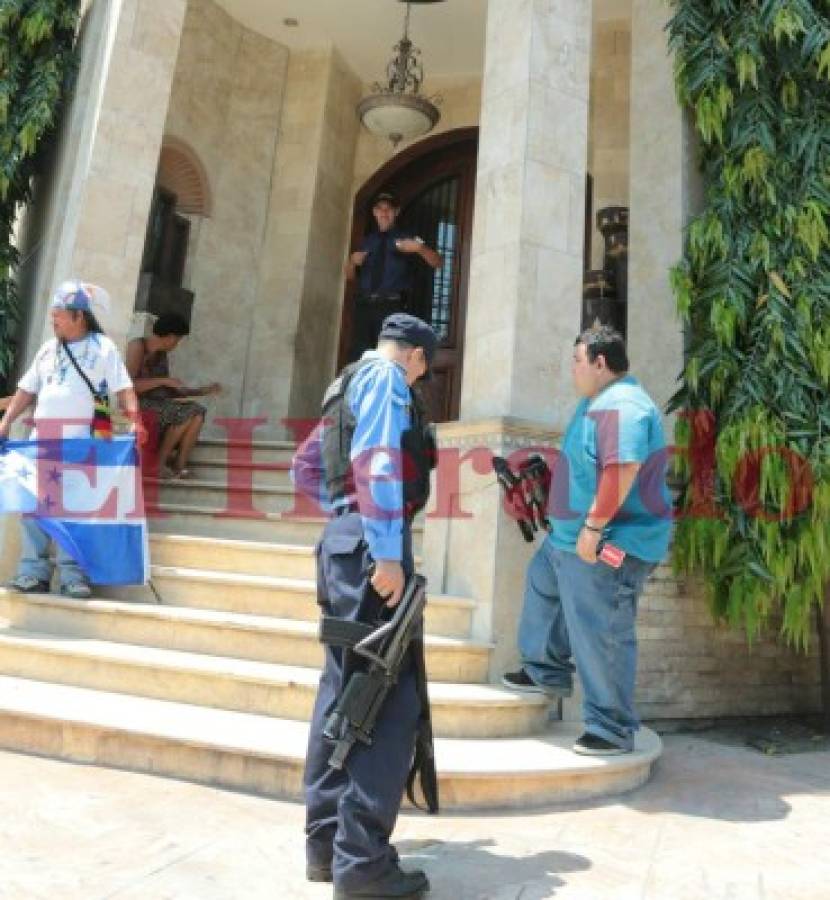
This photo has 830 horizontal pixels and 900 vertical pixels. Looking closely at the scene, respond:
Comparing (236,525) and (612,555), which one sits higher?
(236,525)

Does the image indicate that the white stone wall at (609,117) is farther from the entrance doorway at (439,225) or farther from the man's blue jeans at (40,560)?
the man's blue jeans at (40,560)

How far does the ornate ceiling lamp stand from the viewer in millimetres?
6707

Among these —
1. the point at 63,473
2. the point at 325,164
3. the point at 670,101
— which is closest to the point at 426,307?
the point at 325,164

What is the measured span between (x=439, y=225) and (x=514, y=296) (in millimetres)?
4329

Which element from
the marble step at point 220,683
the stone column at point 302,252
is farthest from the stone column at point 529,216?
the stone column at point 302,252

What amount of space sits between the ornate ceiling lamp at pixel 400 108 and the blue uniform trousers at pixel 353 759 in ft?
18.1

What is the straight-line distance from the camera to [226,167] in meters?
7.62

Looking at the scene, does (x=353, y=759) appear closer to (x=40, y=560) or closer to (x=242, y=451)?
(x=40, y=560)

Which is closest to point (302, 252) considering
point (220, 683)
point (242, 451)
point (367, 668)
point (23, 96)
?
point (242, 451)

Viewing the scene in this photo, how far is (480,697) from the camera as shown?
10.7 ft

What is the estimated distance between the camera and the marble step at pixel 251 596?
12.3ft

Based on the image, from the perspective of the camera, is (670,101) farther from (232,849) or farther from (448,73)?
(232,849)

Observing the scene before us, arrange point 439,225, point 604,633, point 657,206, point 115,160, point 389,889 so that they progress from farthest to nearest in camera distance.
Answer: point 439,225 < point 657,206 < point 115,160 < point 604,633 < point 389,889

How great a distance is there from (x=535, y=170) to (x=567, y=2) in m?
1.14
